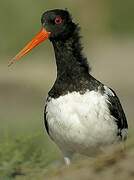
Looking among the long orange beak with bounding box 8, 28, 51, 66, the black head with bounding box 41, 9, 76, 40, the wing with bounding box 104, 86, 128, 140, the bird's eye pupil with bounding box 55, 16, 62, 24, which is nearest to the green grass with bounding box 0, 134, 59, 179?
the wing with bounding box 104, 86, 128, 140

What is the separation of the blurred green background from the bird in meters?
10.1

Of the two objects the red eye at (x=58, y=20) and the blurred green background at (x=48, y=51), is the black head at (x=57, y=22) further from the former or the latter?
the blurred green background at (x=48, y=51)

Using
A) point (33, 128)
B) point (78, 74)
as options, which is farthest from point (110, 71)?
point (78, 74)

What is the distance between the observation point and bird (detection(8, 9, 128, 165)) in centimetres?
1384

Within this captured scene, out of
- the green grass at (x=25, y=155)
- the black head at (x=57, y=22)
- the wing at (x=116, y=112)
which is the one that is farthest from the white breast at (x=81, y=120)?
the black head at (x=57, y=22)

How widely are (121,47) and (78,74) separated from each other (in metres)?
25.6

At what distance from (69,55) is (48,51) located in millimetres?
23469

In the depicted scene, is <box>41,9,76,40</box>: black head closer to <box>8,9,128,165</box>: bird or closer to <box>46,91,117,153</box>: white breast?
<box>8,9,128,165</box>: bird

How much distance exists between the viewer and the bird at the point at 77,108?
13.8 metres

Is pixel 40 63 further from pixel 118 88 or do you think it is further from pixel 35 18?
pixel 118 88

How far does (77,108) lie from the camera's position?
13.8 meters

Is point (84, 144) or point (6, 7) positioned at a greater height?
point (6, 7)

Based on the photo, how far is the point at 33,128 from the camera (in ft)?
65.9

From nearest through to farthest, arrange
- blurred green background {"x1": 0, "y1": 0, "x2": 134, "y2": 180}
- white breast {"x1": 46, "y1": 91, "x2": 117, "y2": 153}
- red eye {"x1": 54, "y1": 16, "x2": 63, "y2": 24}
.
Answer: white breast {"x1": 46, "y1": 91, "x2": 117, "y2": 153}, red eye {"x1": 54, "y1": 16, "x2": 63, "y2": 24}, blurred green background {"x1": 0, "y1": 0, "x2": 134, "y2": 180}
